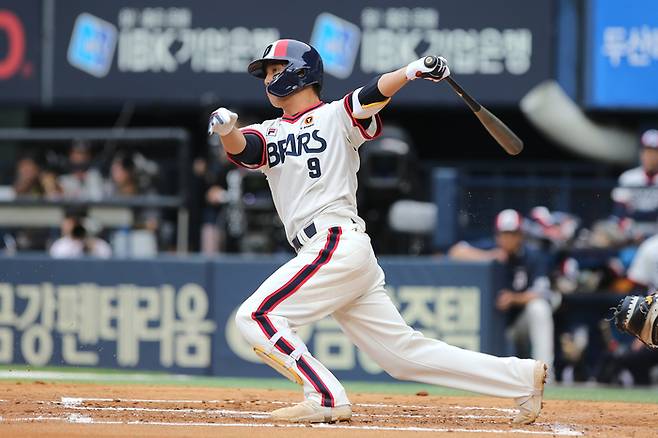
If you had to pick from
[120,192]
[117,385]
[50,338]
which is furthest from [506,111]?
[117,385]

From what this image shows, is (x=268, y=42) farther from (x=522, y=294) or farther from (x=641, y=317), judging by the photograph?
(x=641, y=317)

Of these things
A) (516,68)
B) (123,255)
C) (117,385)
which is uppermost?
(516,68)

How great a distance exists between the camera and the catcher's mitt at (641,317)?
673cm

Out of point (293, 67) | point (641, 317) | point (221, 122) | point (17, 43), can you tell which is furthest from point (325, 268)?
point (17, 43)

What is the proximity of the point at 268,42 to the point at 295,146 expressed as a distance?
21.9ft

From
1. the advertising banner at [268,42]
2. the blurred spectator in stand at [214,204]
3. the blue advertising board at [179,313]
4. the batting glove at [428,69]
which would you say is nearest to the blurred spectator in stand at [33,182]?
the blue advertising board at [179,313]

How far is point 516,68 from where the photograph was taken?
1291 cm

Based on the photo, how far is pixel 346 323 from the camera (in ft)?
22.0

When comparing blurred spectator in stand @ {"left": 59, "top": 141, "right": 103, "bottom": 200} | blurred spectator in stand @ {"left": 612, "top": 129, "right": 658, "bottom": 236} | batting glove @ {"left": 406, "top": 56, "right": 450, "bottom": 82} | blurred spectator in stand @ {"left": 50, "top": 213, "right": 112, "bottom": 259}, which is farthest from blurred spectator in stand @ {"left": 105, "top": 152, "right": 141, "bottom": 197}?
batting glove @ {"left": 406, "top": 56, "right": 450, "bottom": 82}

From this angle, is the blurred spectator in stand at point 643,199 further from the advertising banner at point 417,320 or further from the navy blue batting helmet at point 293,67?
the navy blue batting helmet at point 293,67

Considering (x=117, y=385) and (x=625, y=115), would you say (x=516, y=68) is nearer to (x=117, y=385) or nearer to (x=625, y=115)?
(x=625, y=115)

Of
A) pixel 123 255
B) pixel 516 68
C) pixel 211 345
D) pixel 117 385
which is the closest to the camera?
pixel 117 385

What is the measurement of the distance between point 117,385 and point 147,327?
2.16 m

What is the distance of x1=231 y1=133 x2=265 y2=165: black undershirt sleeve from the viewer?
21.6 feet
